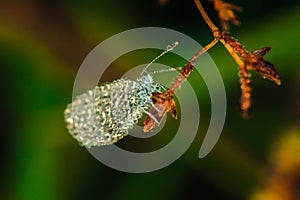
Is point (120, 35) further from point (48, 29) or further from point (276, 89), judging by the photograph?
point (276, 89)

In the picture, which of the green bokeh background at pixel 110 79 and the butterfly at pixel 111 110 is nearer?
the butterfly at pixel 111 110

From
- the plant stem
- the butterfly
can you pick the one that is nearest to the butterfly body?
the butterfly

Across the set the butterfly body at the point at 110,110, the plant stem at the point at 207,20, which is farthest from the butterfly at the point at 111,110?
the plant stem at the point at 207,20

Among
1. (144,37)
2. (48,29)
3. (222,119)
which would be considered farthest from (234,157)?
(48,29)

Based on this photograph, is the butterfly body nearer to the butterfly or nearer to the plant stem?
the butterfly

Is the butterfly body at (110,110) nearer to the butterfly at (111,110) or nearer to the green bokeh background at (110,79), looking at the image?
the butterfly at (111,110)

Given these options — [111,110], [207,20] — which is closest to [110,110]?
[111,110]

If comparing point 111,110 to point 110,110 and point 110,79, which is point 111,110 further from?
point 110,79

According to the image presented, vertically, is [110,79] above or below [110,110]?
above
